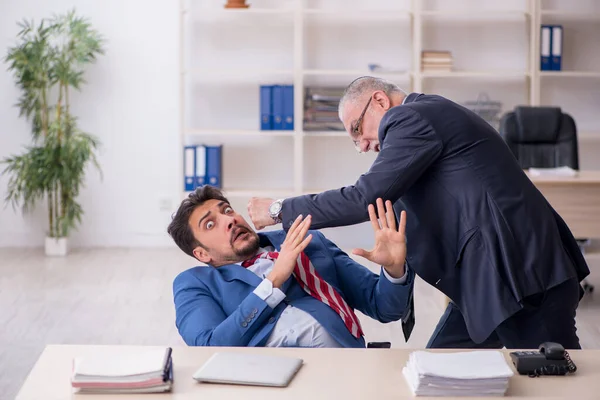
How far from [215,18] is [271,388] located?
5.30 m

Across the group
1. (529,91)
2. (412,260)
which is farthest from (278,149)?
(412,260)

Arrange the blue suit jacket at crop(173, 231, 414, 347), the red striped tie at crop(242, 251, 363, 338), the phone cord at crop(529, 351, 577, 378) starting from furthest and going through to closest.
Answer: the red striped tie at crop(242, 251, 363, 338), the blue suit jacket at crop(173, 231, 414, 347), the phone cord at crop(529, 351, 577, 378)

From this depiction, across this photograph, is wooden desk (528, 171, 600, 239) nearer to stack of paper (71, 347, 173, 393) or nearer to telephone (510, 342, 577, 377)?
telephone (510, 342, 577, 377)

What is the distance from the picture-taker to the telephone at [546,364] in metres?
2.13

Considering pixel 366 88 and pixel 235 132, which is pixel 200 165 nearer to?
pixel 235 132

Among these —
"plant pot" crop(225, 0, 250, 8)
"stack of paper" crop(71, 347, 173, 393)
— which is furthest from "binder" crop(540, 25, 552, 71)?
"stack of paper" crop(71, 347, 173, 393)

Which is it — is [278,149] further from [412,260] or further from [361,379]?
[361,379]

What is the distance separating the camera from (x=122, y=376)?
200cm

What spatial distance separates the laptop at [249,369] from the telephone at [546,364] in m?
0.51

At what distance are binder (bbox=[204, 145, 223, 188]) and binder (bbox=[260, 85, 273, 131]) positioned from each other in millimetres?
366

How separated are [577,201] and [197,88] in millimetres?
3173

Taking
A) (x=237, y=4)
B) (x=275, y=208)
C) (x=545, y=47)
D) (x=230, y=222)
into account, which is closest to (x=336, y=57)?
(x=237, y=4)

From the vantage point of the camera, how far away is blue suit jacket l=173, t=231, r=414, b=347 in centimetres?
249

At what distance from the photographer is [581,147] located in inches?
279
